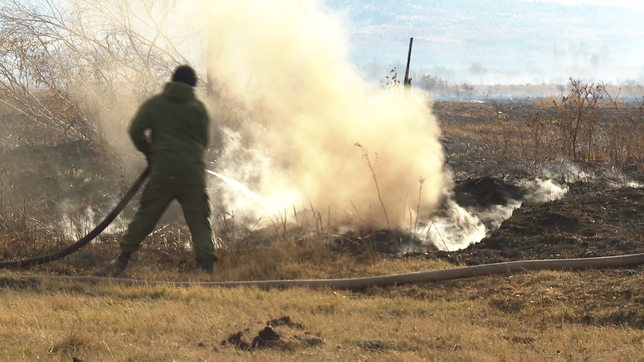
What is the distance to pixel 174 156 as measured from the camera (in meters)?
6.25

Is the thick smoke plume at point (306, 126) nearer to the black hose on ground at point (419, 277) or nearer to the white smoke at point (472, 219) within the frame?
the white smoke at point (472, 219)

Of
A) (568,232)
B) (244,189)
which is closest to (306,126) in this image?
(244,189)

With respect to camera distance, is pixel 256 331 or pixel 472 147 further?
pixel 472 147

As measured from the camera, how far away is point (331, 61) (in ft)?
37.9

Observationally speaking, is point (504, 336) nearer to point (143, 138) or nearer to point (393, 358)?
point (393, 358)

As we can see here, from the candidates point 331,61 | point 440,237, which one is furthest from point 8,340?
point 331,61

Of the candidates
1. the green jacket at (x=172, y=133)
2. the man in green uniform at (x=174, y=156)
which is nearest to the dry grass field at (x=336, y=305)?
the man in green uniform at (x=174, y=156)

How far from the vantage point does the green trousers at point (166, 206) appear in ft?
20.7

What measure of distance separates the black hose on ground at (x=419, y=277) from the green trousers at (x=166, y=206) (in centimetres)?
50

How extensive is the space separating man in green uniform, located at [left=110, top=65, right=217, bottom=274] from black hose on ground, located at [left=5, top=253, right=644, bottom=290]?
530 millimetres

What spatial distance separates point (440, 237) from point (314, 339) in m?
5.17

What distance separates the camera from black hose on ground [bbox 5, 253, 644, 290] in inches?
243

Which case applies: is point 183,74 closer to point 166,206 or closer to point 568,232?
point 166,206

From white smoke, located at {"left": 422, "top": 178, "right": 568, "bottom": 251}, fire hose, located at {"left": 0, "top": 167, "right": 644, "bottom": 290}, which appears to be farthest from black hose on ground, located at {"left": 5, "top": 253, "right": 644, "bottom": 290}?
white smoke, located at {"left": 422, "top": 178, "right": 568, "bottom": 251}
